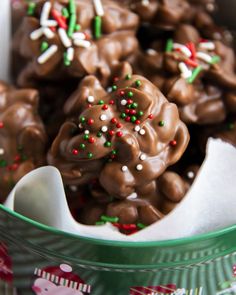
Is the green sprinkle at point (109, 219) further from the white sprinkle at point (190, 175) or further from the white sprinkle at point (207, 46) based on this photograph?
the white sprinkle at point (207, 46)

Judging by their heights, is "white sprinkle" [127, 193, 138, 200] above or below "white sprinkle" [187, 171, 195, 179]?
above

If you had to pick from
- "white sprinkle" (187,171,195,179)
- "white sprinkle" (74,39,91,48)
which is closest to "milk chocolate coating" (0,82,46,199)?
"white sprinkle" (74,39,91,48)

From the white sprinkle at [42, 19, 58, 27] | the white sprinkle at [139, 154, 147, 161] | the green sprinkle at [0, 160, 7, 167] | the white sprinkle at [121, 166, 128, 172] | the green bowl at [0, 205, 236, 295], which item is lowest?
the green bowl at [0, 205, 236, 295]

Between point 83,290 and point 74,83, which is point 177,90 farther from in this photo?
point 83,290

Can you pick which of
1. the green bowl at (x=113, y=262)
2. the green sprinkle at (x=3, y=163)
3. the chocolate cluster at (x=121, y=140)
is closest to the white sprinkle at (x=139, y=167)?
the chocolate cluster at (x=121, y=140)

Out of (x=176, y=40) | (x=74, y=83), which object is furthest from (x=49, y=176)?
(x=176, y=40)

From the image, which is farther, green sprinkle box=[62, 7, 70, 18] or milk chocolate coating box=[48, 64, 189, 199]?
green sprinkle box=[62, 7, 70, 18]

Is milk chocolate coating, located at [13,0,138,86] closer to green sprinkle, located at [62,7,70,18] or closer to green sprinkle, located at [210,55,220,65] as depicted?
green sprinkle, located at [62,7,70,18]
